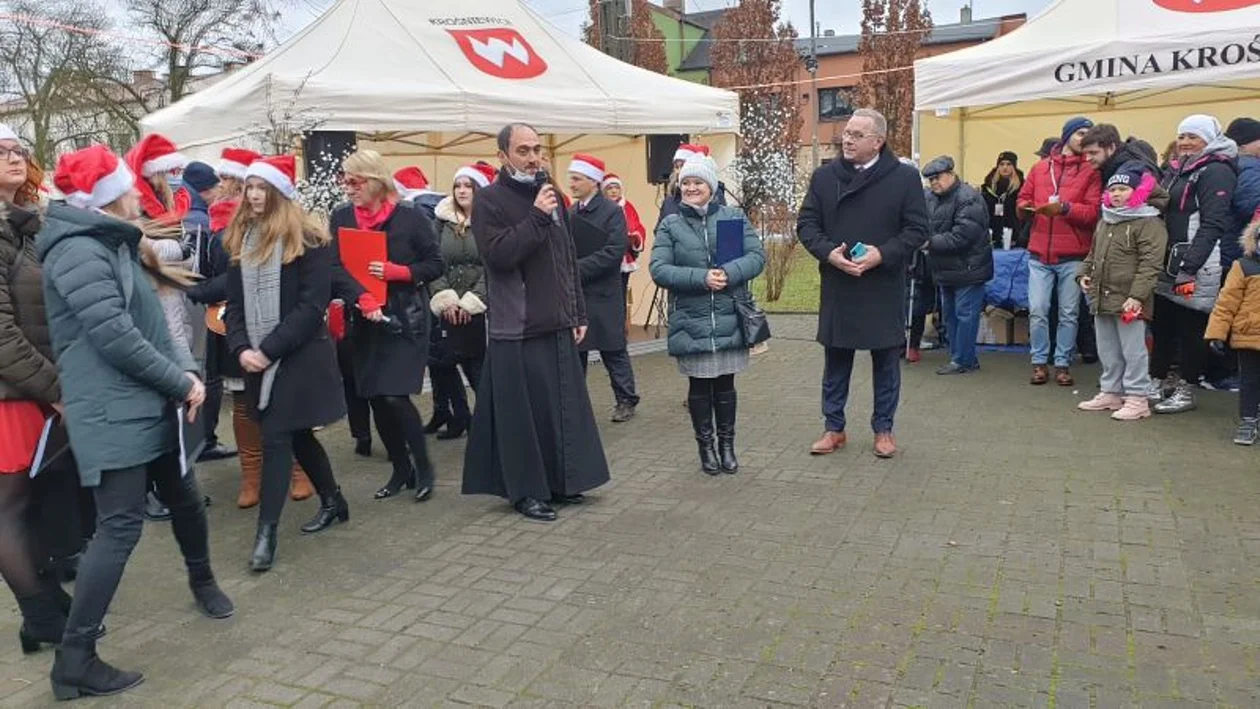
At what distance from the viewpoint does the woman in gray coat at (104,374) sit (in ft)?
10.5

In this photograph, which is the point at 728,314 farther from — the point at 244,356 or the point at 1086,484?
the point at 244,356

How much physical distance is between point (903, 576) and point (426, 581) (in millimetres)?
2065

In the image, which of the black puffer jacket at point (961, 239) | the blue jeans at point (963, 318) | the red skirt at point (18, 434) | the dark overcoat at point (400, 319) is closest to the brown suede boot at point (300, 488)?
the dark overcoat at point (400, 319)

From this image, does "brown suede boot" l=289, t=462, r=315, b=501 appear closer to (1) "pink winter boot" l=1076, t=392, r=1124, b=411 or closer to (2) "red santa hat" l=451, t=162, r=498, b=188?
(2) "red santa hat" l=451, t=162, r=498, b=188

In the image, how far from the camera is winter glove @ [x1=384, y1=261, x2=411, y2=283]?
5.30 metres

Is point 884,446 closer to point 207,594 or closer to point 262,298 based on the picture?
point 262,298

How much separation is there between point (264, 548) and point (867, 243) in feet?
12.1

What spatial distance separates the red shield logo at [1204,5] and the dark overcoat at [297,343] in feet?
23.8

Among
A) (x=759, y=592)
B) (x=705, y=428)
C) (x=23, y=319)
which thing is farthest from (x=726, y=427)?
(x=23, y=319)

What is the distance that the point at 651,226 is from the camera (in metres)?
12.4

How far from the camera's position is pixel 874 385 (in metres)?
6.11

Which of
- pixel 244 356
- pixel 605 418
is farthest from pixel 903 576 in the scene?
pixel 605 418

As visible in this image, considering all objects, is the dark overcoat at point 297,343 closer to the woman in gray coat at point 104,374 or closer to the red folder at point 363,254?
the red folder at point 363,254

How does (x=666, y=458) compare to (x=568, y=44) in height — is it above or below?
below
